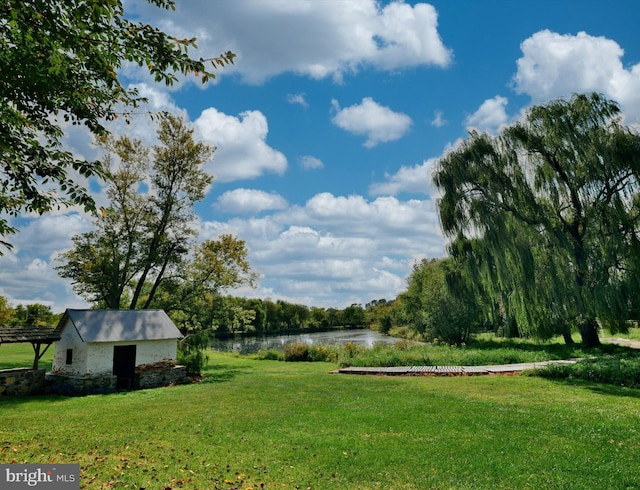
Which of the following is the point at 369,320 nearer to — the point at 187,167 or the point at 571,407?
the point at 187,167

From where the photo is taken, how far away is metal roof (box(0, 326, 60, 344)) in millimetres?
15617

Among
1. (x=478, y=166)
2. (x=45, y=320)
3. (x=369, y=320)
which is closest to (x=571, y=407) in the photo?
(x=478, y=166)

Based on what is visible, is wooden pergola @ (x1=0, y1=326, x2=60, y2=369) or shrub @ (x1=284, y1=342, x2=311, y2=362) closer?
wooden pergola @ (x1=0, y1=326, x2=60, y2=369)

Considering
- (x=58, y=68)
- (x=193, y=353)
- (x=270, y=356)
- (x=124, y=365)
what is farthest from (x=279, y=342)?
(x=58, y=68)

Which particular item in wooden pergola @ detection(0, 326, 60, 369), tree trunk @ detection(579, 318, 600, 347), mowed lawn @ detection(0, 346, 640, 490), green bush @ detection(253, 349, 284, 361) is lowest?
green bush @ detection(253, 349, 284, 361)

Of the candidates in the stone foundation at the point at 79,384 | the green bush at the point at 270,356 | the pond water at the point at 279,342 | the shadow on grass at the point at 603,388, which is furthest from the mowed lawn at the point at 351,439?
the pond water at the point at 279,342

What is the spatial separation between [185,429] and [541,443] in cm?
726

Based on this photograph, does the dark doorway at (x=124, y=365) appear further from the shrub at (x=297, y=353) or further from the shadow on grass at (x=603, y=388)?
the shadow on grass at (x=603, y=388)

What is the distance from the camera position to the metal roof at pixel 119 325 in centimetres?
1736

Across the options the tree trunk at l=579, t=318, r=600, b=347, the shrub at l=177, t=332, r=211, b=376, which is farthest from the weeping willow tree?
the shrub at l=177, t=332, r=211, b=376

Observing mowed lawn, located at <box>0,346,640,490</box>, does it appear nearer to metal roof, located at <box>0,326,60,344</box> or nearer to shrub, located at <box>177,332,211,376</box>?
metal roof, located at <box>0,326,60,344</box>

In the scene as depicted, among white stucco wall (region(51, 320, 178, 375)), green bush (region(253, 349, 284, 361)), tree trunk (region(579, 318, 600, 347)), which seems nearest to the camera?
white stucco wall (region(51, 320, 178, 375))

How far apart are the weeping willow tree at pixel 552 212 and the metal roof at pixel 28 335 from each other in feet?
64.7

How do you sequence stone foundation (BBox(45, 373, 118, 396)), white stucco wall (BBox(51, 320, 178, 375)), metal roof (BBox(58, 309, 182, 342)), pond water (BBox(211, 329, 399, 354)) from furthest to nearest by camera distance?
pond water (BBox(211, 329, 399, 354)) < metal roof (BBox(58, 309, 182, 342)) < white stucco wall (BBox(51, 320, 178, 375)) < stone foundation (BBox(45, 373, 118, 396))
